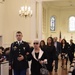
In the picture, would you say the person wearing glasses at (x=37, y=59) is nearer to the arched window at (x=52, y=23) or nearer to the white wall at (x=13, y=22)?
the white wall at (x=13, y=22)

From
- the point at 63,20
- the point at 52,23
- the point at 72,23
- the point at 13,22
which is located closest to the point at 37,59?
the point at 13,22

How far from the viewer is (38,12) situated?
16.6m

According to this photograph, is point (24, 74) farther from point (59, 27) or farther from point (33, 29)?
point (59, 27)

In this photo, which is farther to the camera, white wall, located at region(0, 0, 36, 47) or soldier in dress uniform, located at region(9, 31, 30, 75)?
white wall, located at region(0, 0, 36, 47)

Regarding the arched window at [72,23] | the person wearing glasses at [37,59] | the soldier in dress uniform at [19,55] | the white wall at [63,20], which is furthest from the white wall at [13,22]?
the arched window at [72,23]

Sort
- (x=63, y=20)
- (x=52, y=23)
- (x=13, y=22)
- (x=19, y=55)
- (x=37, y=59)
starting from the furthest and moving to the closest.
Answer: (x=63, y=20), (x=52, y=23), (x=13, y=22), (x=19, y=55), (x=37, y=59)

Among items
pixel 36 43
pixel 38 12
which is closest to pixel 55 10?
pixel 38 12

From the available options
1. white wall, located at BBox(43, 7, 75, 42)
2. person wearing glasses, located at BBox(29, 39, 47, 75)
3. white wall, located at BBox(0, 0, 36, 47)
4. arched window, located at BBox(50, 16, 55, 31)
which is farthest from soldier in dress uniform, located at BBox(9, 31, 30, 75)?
white wall, located at BBox(43, 7, 75, 42)

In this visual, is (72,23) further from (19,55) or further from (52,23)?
(19,55)

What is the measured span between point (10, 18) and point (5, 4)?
103 cm

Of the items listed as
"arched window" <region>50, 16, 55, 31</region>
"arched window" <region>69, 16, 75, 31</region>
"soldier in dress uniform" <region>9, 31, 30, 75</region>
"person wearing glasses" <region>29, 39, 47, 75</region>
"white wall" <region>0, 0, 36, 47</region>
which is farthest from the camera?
"arched window" <region>69, 16, 75, 31</region>

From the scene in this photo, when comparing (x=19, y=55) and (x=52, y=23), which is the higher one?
(x=52, y=23)

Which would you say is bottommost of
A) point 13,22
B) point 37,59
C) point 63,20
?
point 37,59

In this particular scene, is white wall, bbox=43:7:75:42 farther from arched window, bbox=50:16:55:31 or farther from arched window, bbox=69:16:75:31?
arched window, bbox=69:16:75:31
